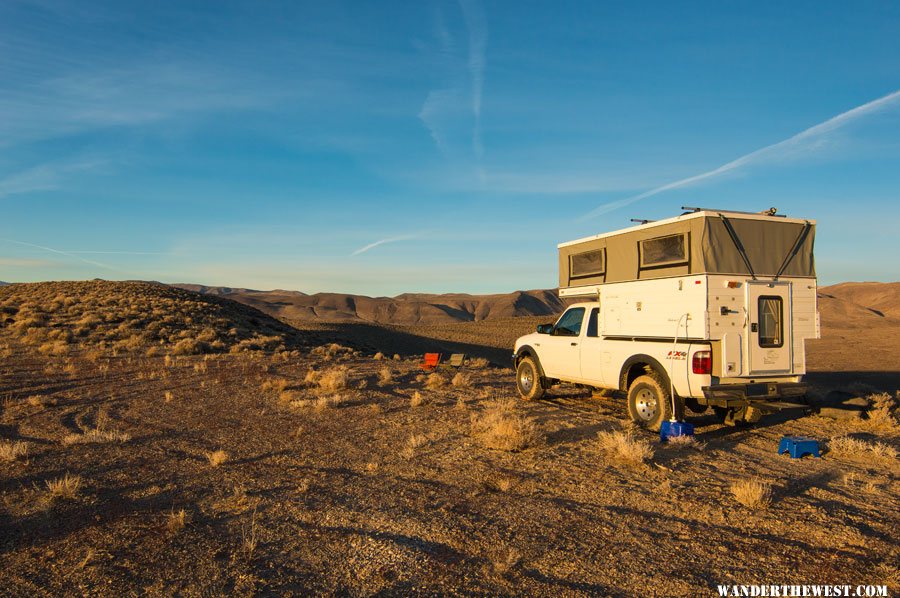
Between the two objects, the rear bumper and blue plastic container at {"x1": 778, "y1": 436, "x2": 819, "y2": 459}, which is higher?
the rear bumper

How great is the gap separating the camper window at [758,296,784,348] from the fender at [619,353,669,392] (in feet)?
5.02

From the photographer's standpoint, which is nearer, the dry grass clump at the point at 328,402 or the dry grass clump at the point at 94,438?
the dry grass clump at the point at 94,438

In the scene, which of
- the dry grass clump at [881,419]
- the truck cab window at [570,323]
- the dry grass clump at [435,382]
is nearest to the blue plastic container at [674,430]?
the truck cab window at [570,323]

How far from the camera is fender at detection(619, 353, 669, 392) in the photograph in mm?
9305

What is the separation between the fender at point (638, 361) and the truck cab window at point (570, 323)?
64.0 inches

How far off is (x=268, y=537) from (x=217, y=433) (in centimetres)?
471

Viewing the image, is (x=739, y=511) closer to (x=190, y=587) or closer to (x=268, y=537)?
(x=268, y=537)

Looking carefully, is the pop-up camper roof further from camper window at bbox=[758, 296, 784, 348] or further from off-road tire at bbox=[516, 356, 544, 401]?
off-road tire at bbox=[516, 356, 544, 401]

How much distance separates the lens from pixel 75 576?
4.41 meters

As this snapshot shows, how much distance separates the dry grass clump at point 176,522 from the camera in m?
5.28

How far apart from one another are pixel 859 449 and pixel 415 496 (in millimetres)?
6328

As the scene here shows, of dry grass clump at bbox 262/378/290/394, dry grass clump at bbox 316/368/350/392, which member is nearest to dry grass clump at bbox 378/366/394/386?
dry grass clump at bbox 316/368/350/392

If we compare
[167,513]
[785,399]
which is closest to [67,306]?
[167,513]

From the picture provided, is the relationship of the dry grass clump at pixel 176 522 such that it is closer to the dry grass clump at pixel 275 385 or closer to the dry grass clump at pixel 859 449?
the dry grass clump at pixel 275 385
